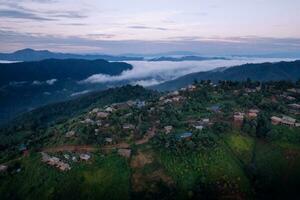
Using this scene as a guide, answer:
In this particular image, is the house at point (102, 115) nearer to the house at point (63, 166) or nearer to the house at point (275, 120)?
the house at point (63, 166)

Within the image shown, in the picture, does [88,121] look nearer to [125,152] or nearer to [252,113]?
[125,152]

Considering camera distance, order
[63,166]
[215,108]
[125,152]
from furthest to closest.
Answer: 1. [215,108]
2. [125,152]
3. [63,166]

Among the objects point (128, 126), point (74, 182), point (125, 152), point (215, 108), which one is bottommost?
point (74, 182)

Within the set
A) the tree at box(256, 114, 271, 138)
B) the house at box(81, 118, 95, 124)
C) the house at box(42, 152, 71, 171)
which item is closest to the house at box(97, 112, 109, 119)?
the house at box(81, 118, 95, 124)

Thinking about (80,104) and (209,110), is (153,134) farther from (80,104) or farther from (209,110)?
(80,104)

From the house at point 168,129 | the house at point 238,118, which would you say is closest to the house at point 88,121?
the house at point 168,129

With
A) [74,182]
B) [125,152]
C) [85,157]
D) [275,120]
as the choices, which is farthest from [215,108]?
[74,182]

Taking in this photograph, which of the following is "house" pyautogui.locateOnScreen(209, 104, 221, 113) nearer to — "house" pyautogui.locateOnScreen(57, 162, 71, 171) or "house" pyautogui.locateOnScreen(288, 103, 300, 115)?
"house" pyautogui.locateOnScreen(288, 103, 300, 115)

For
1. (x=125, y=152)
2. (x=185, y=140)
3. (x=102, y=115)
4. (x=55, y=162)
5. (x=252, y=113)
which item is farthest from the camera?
(x=102, y=115)

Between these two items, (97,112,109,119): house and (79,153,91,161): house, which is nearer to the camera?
(79,153,91,161): house
